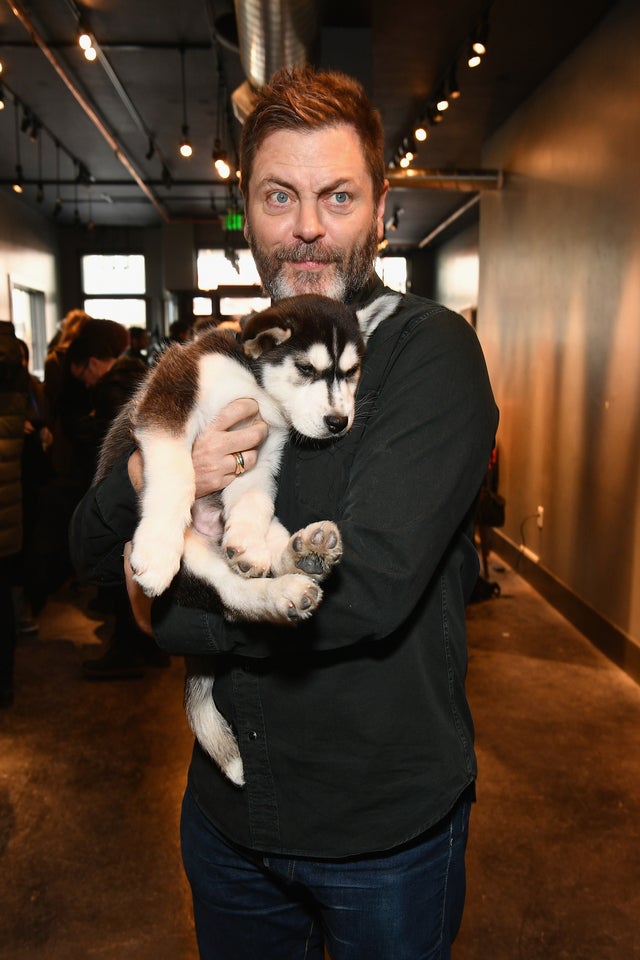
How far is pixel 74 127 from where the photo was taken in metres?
9.89

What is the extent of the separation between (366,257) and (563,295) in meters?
5.27

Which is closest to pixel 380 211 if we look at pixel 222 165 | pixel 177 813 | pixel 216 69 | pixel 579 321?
pixel 177 813

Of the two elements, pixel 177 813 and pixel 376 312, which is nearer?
pixel 376 312

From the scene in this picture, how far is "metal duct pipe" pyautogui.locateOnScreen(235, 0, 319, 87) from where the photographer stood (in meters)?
4.22

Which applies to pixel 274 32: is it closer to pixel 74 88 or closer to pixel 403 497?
pixel 403 497

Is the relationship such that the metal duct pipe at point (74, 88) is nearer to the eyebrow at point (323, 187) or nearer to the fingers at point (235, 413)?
the eyebrow at point (323, 187)

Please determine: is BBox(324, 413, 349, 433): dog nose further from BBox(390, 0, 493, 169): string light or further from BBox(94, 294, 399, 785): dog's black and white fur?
BBox(390, 0, 493, 169): string light

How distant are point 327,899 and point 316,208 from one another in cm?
128

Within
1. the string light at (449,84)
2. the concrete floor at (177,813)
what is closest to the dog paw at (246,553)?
the concrete floor at (177,813)

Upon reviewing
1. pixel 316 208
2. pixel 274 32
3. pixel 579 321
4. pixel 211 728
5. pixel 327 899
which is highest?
pixel 274 32

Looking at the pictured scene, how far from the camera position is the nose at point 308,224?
1.50 meters

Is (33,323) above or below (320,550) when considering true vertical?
above

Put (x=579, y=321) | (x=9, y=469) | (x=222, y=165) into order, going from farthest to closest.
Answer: (x=222, y=165) → (x=579, y=321) → (x=9, y=469)

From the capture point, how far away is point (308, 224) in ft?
4.94
